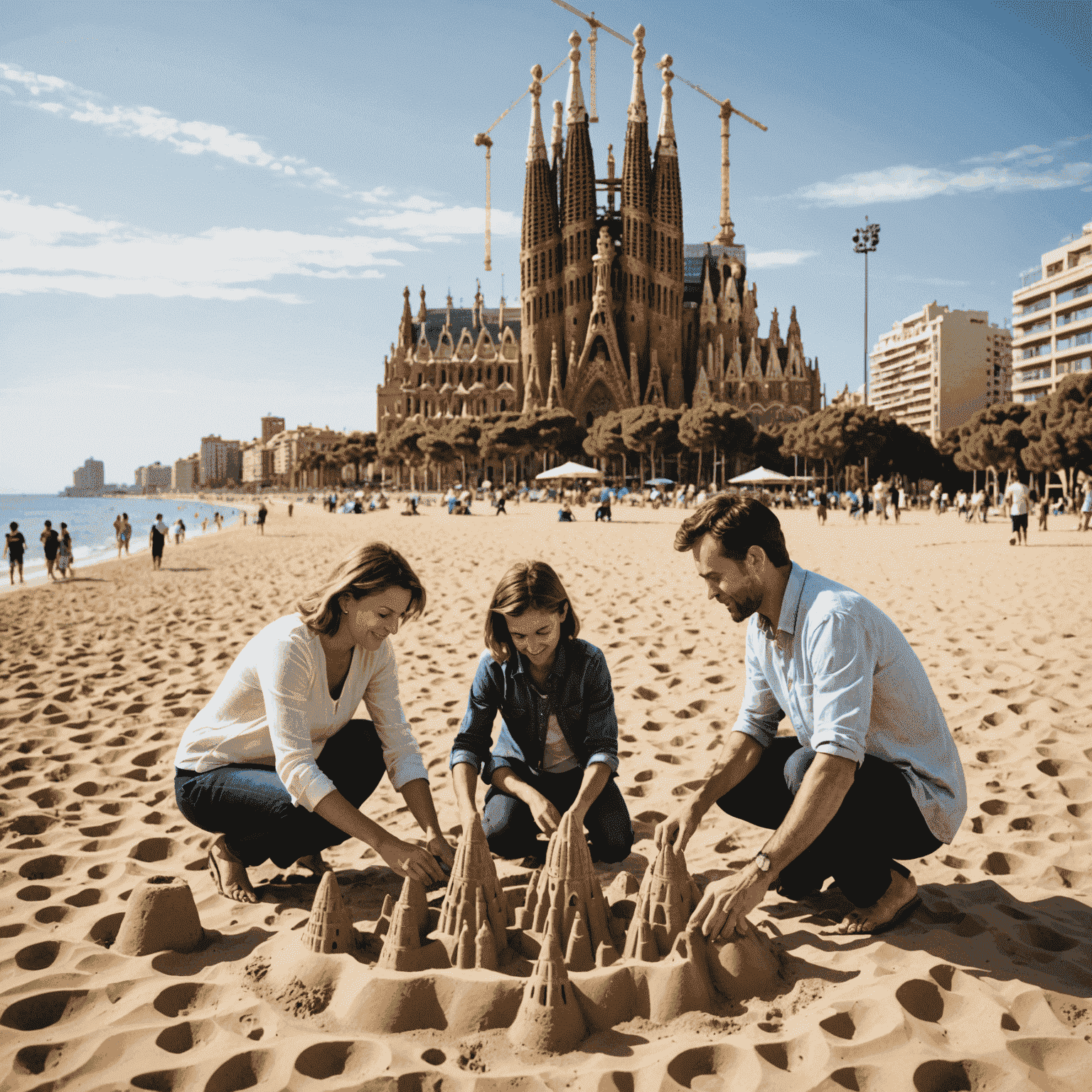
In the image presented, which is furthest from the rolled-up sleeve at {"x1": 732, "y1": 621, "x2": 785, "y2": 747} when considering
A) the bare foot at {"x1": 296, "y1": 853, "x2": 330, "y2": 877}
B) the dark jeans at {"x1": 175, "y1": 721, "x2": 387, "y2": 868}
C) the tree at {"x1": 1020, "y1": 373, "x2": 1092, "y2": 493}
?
the tree at {"x1": 1020, "y1": 373, "x2": 1092, "y2": 493}

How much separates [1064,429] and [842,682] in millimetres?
39593

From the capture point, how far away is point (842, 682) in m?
2.62

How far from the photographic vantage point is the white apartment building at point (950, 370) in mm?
118375

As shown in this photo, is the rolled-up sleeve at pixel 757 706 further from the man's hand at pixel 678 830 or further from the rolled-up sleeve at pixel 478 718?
the rolled-up sleeve at pixel 478 718

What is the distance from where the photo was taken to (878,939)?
2787mm

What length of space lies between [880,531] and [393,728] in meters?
24.9

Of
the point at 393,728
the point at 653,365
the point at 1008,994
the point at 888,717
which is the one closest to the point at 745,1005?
the point at 1008,994

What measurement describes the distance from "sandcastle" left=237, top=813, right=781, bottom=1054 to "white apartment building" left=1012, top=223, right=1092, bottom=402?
7254 cm

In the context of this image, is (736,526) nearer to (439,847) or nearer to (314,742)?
(439,847)

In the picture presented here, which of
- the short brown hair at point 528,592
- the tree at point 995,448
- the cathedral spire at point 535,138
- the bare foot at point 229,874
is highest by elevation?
the cathedral spire at point 535,138

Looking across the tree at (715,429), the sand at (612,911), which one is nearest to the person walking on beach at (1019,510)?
the sand at (612,911)

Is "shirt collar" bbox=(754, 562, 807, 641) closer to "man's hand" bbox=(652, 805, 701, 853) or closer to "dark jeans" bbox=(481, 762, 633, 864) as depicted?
"man's hand" bbox=(652, 805, 701, 853)

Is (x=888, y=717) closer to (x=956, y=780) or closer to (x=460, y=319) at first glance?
(x=956, y=780)

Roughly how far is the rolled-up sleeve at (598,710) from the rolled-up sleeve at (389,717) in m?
0.70
